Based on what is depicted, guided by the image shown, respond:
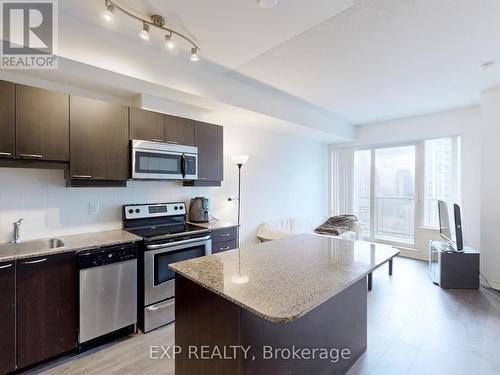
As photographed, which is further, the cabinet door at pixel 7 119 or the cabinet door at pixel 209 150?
the cabinet door at pixel 209 150

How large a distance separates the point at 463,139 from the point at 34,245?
611cm

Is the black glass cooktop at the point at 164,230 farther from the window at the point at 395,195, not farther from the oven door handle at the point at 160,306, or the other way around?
the window at the point at 395,195

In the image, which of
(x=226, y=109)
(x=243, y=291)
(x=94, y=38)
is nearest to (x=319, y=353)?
(x=243, y=291)

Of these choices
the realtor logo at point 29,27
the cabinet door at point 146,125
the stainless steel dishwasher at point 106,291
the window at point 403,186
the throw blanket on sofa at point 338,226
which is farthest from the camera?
the window at point 403,186

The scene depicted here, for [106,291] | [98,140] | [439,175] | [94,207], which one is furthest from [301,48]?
[439,175]

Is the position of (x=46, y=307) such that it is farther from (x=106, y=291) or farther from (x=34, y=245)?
(x=34, y=245)

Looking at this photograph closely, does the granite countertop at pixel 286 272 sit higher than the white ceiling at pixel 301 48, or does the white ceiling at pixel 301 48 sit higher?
the white ceiling at pixel 301 48

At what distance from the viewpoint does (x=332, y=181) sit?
6.22 m

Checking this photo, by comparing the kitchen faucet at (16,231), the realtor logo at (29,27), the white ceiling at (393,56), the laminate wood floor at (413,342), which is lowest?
the laminate wood floor at (413,342)

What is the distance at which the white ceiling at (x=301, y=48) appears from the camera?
186 cm

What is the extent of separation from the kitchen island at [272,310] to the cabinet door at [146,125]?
60.9 inches

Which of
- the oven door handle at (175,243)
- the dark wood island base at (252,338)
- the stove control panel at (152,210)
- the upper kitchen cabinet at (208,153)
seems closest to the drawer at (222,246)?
the oven door handle at (175,243)

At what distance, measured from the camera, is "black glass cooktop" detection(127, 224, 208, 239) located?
2562 millimetres

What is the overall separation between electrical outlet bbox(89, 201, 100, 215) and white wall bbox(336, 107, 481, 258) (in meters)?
5.30
